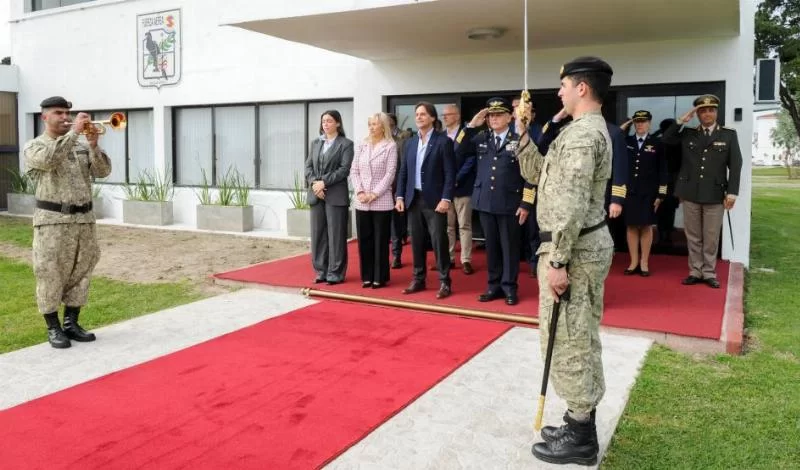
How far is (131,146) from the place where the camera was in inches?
526

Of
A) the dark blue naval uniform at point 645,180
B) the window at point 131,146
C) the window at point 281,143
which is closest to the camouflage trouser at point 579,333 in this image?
the dark blue naval uniform at point 645,180

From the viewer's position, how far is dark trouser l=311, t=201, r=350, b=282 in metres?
6.77

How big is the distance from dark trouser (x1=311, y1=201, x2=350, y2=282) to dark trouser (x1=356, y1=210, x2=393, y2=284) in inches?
10.4

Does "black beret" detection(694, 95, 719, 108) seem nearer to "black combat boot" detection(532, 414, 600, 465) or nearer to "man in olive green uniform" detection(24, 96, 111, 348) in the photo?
"black combat boot" detection(532, 414, 600, 465)

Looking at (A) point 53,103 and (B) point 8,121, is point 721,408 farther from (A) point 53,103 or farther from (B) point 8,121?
(B) point 8,121

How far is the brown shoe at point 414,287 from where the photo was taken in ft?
20.7

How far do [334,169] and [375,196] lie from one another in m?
0.56

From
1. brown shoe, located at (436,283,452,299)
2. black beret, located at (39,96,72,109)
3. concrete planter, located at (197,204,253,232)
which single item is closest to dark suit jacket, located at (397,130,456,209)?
brown shoe, located at (436,283,452,299)

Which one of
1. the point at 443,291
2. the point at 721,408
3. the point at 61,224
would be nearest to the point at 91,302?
the point at 61,224

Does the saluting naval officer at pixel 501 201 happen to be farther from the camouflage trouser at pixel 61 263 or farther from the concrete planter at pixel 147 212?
the concrete planter at pixel 147 212

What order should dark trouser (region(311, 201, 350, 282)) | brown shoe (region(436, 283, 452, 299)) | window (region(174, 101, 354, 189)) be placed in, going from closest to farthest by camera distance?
brown shoe (region(436, 283, 452, 299)) → dark trouser (region(311, 201, 350, 282)) → window (region(174, 101, 354, 189))

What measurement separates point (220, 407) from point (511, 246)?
9.73 feet

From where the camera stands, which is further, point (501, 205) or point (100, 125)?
point (501, 205)

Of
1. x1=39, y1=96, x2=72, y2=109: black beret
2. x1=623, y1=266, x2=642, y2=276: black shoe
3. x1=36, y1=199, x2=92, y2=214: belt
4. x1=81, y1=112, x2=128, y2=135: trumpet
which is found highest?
x1=39, y1=96, x2=72, y2=109: black beret
